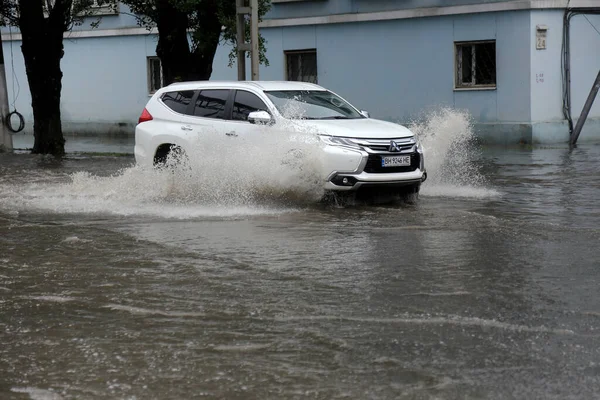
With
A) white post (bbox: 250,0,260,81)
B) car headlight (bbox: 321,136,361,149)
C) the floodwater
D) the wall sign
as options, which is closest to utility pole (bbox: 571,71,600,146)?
the wall sign

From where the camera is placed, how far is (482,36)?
81.2 feet

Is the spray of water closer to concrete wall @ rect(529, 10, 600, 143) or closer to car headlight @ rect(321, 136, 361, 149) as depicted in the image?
car headlight @ rect(321, 136, 361, 149)

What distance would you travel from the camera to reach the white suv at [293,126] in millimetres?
12531

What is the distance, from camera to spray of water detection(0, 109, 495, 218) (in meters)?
12.6

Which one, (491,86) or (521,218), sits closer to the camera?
(521,218)

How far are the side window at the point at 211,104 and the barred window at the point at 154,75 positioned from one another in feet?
59.5

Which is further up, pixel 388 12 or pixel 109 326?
pixel 388 12

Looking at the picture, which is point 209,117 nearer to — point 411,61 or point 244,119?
point 244,119

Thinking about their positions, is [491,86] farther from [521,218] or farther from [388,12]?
[521,218]

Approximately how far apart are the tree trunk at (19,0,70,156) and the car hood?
11.5m

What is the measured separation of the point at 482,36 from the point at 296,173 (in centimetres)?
1327

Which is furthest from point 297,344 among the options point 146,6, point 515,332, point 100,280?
point 146,6

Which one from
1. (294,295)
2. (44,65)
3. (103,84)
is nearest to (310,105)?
(294,295)

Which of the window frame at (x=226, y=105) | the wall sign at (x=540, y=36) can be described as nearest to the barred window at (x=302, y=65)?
the wall sign at (x=540, y=36)
